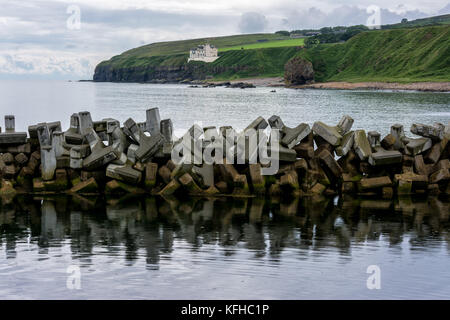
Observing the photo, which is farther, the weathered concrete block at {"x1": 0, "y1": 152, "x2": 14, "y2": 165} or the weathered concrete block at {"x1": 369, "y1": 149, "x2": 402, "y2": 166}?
the weathered concrete block at {"x1": 0, "y1": 152, "x2": 14, "y2": 165}

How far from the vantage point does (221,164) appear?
17.2m

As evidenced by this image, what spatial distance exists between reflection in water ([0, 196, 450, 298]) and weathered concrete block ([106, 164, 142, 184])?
0.69 m

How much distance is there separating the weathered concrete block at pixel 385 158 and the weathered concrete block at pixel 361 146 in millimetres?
190

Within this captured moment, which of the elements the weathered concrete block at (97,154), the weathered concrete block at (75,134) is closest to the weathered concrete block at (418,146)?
the weathered concrete block at (97,154)

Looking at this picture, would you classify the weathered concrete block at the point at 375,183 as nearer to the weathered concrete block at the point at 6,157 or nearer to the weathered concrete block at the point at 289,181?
the weathered concrete block at the point at 289,181

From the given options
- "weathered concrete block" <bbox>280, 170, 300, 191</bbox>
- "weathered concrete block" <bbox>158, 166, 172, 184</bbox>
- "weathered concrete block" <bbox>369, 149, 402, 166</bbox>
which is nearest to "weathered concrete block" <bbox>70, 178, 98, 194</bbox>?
"weathered concrete block" <bbox>158, 166, 172, 184</bbox>

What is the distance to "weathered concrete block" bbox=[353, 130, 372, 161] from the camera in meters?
17.6

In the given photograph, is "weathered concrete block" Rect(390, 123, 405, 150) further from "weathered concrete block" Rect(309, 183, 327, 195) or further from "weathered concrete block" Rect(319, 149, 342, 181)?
"weathered concrete block" Rect(309, 183, 327, 195)

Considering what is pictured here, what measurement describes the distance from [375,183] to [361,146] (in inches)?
48.1

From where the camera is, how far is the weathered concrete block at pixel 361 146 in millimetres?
17609

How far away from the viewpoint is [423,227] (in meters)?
14.0
